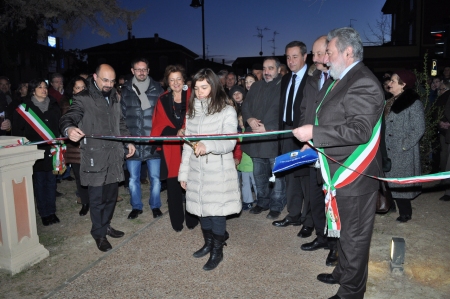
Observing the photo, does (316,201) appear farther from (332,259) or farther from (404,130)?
(404,130)

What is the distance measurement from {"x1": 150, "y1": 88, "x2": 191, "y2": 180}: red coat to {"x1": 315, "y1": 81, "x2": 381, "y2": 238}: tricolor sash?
2.50 m

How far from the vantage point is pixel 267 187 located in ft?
20.1

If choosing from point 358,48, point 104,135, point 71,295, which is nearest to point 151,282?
point 71,295

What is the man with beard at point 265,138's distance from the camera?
5.59 metres

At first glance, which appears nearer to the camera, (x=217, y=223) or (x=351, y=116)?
(x=351, y=116)

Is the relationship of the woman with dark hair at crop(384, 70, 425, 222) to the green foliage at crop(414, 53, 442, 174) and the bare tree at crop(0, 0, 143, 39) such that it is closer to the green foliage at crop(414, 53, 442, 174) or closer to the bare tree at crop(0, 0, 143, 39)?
the green foliage at crop(414, 53, 442, 174)

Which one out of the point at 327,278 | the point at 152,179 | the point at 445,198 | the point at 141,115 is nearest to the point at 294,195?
the point at 327,278

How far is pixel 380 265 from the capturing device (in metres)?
4.25

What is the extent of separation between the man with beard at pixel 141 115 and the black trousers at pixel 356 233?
3.31 metres

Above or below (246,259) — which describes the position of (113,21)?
above

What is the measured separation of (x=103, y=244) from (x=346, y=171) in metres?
3.15

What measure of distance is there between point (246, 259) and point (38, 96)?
4002 mm

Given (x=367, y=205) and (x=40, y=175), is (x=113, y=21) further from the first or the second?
(x=367, y=205)

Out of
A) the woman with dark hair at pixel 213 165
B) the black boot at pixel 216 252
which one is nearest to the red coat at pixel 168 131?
the woman with dark hair at pixel 213 165
